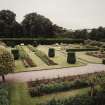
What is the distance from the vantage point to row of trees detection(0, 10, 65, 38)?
6206cm

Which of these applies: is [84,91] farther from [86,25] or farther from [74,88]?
[86,25]

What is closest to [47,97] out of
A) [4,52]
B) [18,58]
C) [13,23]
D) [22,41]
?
[4,52]

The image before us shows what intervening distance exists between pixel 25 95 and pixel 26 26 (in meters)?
54.7

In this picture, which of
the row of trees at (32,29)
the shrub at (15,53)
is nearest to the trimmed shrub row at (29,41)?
the row of trees at (32,29)

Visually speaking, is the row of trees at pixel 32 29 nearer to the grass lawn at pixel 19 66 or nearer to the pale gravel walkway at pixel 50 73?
the pale gravel walkway at pixel 50 73

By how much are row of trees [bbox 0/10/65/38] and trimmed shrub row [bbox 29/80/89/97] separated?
158ft

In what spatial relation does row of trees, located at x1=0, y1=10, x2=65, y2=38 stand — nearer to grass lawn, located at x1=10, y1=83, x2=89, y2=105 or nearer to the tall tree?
the tall tree

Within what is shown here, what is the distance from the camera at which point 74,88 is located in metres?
16.0

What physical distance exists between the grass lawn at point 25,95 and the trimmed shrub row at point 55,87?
41 cm

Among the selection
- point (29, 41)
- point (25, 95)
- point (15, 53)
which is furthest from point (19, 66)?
point (29, 41)

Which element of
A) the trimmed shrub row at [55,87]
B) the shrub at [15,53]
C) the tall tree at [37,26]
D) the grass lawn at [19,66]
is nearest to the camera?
the trimmed shrub row at [55,87]

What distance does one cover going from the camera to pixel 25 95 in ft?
46.4

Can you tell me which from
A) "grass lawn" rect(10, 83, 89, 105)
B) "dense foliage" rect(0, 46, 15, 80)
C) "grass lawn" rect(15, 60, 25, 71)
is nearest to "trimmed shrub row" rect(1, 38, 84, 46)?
"grass lawn" rect(15, 60, 25, 71)

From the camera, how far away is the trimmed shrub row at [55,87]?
47.4 feet
